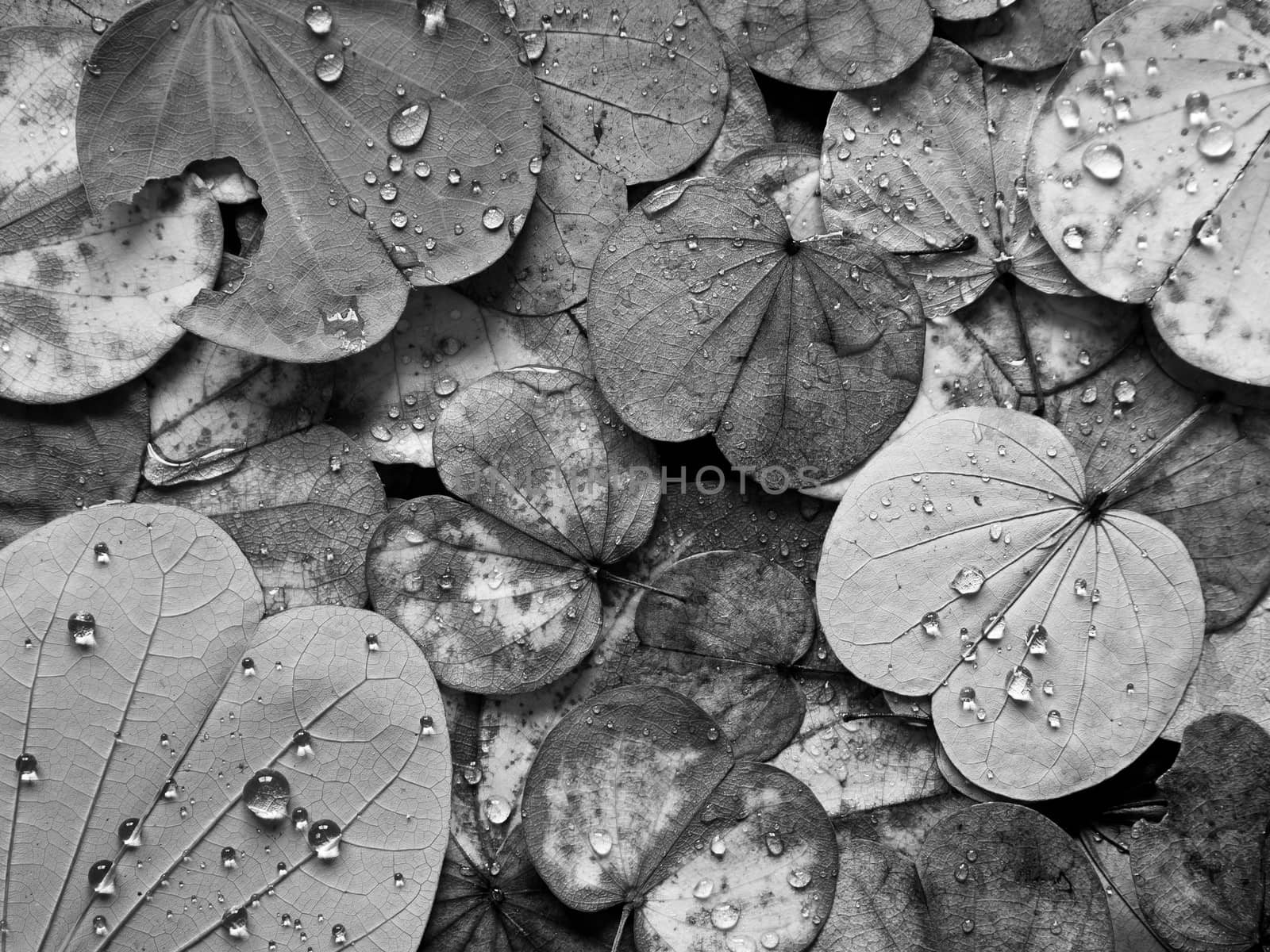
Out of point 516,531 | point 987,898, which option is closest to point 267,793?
point 516,531

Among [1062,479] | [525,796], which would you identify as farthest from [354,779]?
[1062,479]

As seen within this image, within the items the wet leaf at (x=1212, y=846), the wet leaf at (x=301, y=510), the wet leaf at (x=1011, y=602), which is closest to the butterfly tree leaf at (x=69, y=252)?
the wet leaf at (x=301, y=510)

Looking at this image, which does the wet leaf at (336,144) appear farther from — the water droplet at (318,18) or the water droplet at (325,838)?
the water droplet at (325,838)

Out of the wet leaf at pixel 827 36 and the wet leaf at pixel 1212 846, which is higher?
the wet leaf at pixel 827 36

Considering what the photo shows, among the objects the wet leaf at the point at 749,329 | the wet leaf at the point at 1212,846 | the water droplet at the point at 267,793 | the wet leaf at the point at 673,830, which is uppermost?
the wet leaf at the point at 749,329

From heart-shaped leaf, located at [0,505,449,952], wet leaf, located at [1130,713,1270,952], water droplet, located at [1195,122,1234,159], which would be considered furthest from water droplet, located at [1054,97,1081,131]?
heart-shaped leaf, located at [0,505,449,952]

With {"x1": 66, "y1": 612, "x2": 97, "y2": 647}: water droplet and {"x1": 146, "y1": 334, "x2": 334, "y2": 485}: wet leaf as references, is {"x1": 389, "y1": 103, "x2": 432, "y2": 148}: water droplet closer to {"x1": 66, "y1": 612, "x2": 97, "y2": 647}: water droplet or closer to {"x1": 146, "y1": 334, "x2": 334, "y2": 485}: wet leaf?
{"x1": 146, "y1": 334, "x2": 334, "y2": 485}: wet leaf

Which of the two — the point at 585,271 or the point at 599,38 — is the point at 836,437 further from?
the point at 599,38
